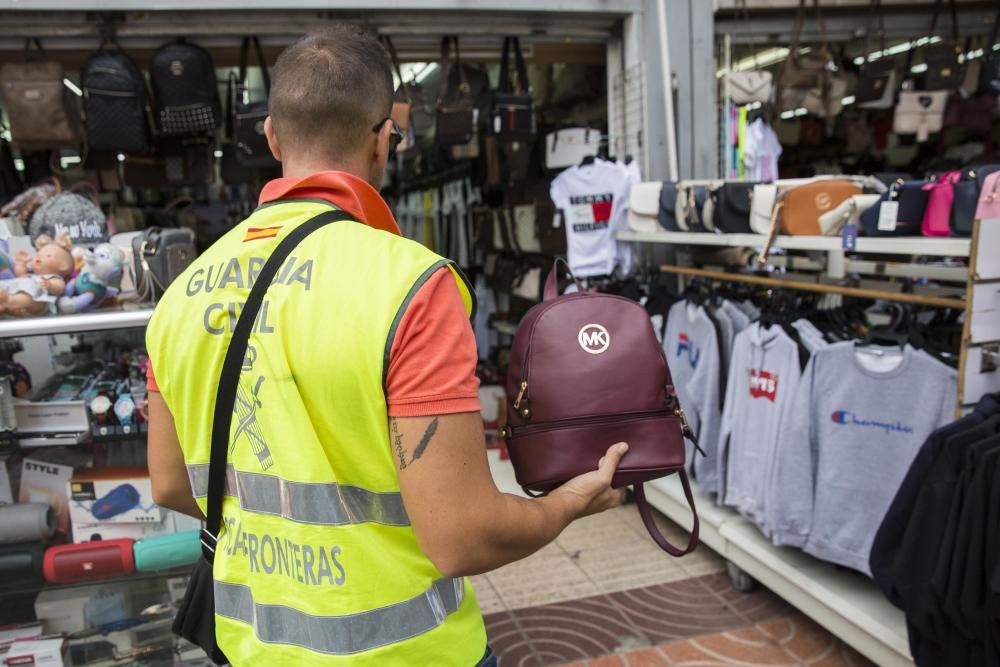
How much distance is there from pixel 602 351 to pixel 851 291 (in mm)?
1988

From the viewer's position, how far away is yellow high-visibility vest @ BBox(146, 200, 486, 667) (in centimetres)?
109

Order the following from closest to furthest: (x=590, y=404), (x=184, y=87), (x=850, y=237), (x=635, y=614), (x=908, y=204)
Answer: (x=590, y=404), (x=908, y=204), (x=850, y=237), (x=635, y=614), (x=184, y=87)

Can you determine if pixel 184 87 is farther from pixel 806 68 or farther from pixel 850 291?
pixel 806 68

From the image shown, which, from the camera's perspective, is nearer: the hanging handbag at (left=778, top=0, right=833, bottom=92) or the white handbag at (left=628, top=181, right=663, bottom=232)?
the white handbag at (left=628, top=181, right=663, bottom=232)

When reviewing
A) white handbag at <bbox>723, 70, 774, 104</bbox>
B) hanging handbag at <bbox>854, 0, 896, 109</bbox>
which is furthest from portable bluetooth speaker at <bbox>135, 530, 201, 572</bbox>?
hanging handbag at <bbox>854, 0, 896, 109</bbox>

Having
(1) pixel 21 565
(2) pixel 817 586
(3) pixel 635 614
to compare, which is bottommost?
(3) pixel 635 614

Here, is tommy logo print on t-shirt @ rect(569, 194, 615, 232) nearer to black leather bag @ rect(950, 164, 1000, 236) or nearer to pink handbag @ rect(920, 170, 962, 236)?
pink handbag @ rect(920, 170, 962, 236)

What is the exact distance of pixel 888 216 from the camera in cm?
279

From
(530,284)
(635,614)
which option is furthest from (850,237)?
(530,284)

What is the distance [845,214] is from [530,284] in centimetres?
324

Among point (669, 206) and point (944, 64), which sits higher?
point (944, 64)

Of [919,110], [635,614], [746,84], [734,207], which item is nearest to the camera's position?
[635,614]

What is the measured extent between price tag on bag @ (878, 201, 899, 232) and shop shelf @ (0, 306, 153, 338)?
257cm

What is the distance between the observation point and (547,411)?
1490 mm
